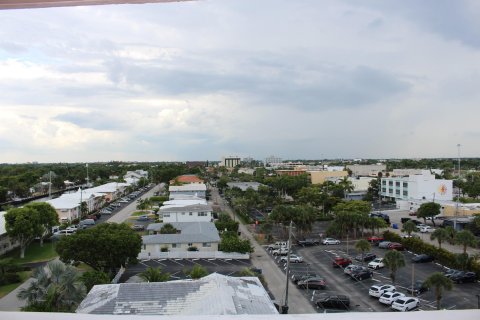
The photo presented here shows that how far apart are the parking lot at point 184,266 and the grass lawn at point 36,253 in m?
4.21

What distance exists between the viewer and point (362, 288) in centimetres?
1267

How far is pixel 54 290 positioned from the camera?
6.99 metres

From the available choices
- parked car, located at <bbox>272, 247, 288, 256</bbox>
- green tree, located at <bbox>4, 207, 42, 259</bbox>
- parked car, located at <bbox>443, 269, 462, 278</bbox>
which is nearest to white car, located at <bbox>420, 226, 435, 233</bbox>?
parked car, located at <bbox>443, 269, 462, 278</bbox>

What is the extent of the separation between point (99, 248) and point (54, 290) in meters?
5.79

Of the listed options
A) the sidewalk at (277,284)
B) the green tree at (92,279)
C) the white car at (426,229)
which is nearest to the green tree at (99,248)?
the green tree at (92,279)

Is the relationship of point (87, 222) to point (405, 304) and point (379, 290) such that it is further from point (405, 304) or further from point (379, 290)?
point (405, 304)

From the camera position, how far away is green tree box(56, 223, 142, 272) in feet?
41.5

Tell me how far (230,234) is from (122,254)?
21.0ft

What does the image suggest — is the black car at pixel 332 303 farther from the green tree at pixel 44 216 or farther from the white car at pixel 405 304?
the green tree at pixel 44 216

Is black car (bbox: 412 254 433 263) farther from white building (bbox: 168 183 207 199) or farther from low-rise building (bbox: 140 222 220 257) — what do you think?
white building (bbox: 168 183 207 199)

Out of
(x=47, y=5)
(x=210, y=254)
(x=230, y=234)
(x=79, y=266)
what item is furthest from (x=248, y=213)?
(x=47, y=5)

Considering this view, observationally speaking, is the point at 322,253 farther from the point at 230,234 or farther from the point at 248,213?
the point at 248,213

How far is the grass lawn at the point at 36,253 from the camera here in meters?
16.6

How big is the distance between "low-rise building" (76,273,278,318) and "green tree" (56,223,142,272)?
3.54m
